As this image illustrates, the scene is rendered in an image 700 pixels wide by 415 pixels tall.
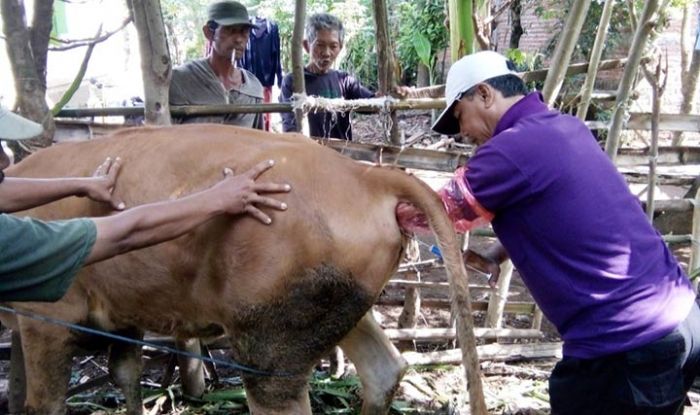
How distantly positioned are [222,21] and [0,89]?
6.57m

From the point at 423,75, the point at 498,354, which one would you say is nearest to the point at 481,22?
the point at 498,354

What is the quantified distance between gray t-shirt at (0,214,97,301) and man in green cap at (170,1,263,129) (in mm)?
2548

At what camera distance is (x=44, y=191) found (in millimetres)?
3186

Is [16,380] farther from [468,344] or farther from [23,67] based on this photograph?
[468,344]

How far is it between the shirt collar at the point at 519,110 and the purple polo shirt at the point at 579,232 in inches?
3.1

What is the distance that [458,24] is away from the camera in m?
4.35

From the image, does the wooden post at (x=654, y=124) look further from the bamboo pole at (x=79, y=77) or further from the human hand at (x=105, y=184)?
the bamboo pole at (x=79, y=77)

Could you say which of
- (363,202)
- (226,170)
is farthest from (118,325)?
(363,202)

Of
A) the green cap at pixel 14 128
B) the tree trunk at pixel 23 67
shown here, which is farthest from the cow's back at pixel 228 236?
the green cap at pixel 14 128

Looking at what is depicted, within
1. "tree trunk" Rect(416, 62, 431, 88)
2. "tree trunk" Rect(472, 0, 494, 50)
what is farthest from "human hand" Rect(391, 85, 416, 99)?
"tree trunk" Rect(416, 62, 431, 88)

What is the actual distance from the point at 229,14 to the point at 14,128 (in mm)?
2545

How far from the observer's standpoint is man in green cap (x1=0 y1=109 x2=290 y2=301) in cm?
216

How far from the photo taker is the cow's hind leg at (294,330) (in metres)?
2.95

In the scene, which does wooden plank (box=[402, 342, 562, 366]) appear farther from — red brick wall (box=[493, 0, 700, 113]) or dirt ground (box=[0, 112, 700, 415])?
red brick wall (box=[493, 0, 700, 113])
